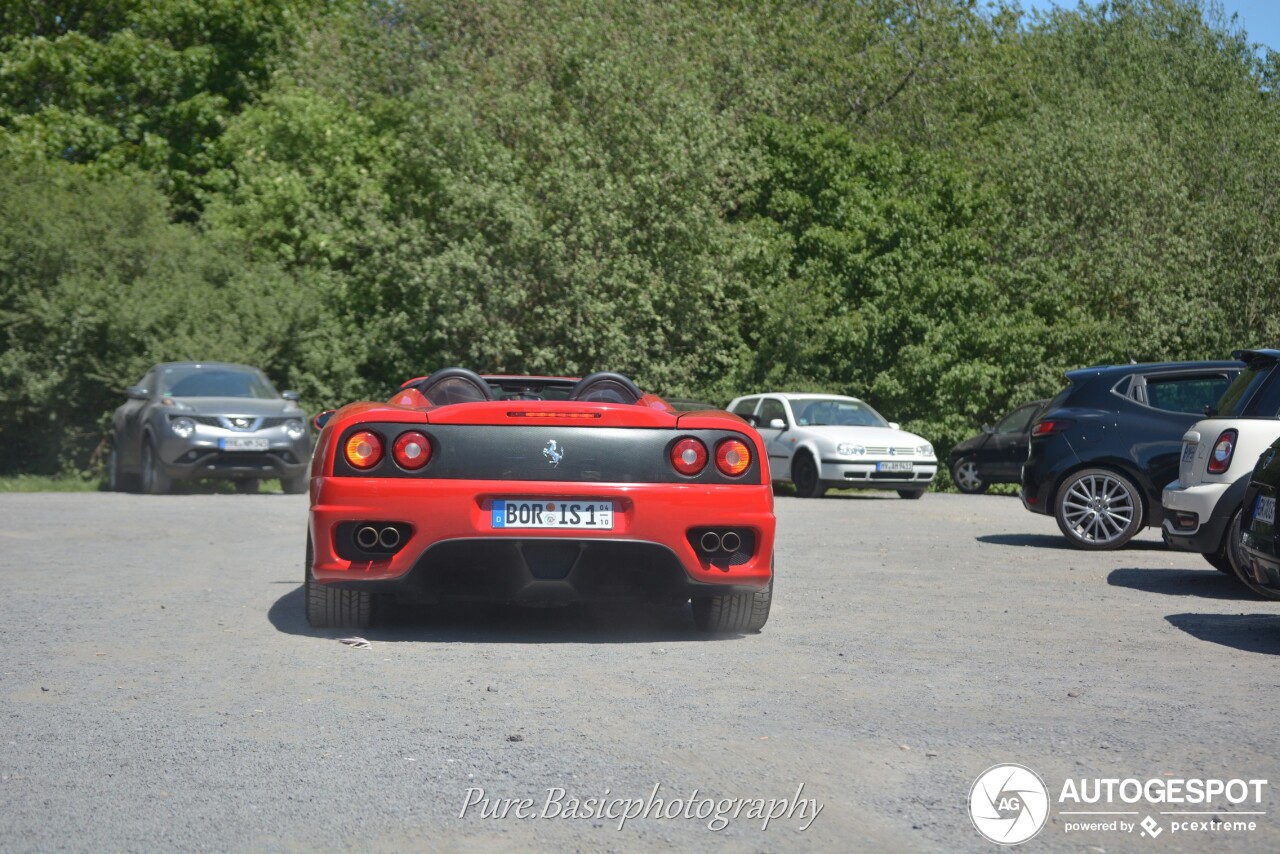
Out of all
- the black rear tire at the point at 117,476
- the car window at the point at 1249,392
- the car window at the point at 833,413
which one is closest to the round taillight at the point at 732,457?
the car window at the point at 1249,392

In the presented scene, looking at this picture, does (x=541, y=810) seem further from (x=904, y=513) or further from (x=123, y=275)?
(x=123, y=275)

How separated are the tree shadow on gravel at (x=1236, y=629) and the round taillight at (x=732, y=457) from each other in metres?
2.55

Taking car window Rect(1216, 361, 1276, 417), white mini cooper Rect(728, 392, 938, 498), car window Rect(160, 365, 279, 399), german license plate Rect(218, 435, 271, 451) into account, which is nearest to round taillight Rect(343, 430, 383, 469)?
car window Rect(1216, 361, 1276, 417)

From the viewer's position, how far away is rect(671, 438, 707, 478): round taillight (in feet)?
24.9

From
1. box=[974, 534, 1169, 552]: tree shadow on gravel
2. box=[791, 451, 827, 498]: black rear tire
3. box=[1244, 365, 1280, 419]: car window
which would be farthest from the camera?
box=[791, 451, 827, 498]: black rear tire

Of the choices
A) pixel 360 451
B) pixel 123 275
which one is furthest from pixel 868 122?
pixel 360 451

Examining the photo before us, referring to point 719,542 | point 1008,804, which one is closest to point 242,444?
point 719,542

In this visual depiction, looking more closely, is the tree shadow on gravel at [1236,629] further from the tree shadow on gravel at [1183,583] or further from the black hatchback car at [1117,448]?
the black hatchback car at [1117,448]

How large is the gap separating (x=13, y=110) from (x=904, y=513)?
2729 cm

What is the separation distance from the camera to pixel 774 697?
630 cm

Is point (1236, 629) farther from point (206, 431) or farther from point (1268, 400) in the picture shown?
point (206, 431)

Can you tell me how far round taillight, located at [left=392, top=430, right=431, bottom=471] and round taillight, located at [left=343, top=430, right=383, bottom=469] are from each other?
0.28 ft

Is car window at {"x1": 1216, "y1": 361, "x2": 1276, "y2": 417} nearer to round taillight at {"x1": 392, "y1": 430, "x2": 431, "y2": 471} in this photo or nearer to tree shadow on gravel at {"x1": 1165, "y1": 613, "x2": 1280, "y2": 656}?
tree shadow on gravel at {"x1": 1165, "y1": 613, "x2": 1280, "y2": 656}

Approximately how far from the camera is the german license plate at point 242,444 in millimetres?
19875
